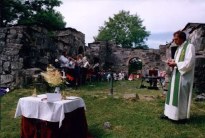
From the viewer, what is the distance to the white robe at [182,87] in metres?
6.42

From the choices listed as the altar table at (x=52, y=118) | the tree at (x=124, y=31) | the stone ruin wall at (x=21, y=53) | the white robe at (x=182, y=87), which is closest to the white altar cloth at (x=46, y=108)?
the altar table at (x=52, y=118)

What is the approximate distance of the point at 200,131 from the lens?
626 cm

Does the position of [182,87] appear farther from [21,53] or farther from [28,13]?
[28,13]

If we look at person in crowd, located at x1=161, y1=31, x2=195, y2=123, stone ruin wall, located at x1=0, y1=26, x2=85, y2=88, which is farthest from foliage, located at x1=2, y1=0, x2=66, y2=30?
person in crowd, located at x1=161, y1=31, x2=195, y2=123

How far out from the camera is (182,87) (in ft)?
21.4

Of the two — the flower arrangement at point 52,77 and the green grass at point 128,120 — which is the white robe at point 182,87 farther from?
the flower arrangement at point 52,77

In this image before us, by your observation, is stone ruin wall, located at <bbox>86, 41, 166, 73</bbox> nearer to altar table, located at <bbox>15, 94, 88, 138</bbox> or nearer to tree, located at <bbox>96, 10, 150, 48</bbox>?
tree, located at <bbox>96, 10, 150, 48</bbox>

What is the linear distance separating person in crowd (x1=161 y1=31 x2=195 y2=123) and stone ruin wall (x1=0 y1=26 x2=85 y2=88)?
648 centimetres

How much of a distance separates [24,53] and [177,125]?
780 cm

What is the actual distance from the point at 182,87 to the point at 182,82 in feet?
0.34

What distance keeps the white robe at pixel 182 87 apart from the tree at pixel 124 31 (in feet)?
142

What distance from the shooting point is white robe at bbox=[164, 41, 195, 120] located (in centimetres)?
642

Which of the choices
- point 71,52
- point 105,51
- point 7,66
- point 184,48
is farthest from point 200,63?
point 105,51

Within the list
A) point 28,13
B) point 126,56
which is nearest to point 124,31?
point 126,56
